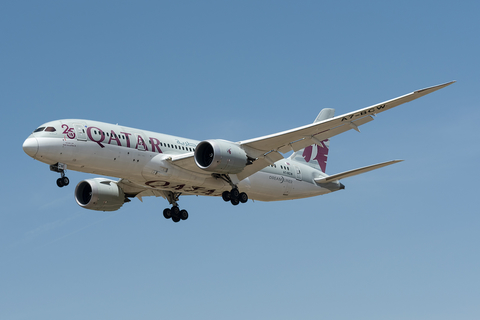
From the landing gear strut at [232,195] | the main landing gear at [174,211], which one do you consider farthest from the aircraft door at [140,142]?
the main landing gear at [174,211]

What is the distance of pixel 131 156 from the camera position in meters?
33.8

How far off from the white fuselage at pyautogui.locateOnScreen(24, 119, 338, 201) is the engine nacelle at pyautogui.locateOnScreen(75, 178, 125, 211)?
4.85 m

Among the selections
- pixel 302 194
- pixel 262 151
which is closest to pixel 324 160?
pixel 302 194

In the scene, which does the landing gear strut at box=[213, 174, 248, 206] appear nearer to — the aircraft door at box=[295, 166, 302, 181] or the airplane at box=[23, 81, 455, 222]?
the airplane at box=[23, 81, 455, 222]

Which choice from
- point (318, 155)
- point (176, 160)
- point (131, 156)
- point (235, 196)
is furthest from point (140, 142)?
point (318, 155)

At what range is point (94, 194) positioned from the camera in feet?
132

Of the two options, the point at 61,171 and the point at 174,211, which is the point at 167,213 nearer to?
the point at 174,211

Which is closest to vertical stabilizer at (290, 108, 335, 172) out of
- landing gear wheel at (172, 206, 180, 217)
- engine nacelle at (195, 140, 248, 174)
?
landing gear wheel at (172, 206, 180, 217)

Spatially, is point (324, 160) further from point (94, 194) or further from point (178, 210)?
point (94, 194)

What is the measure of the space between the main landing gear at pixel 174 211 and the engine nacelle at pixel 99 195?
9.69 ft

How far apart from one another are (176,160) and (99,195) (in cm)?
784

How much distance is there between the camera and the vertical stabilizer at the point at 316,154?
148 ft

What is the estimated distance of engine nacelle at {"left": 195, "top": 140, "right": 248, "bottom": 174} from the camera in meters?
34.2

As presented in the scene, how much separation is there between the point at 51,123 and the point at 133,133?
14.3 ft
